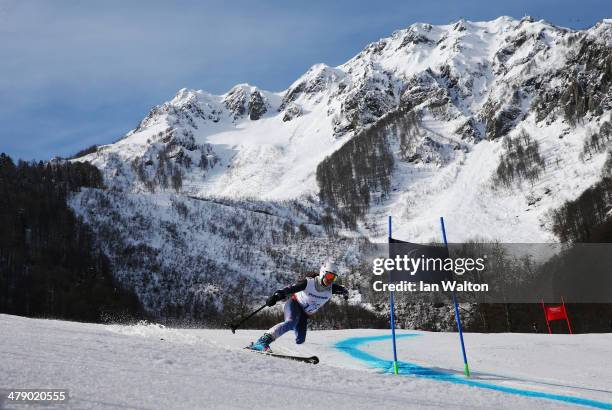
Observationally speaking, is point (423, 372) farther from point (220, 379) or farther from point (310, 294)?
point (220, 379)

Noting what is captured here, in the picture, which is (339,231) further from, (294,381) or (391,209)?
(294,381)

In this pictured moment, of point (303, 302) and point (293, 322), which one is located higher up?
point (303, 302)

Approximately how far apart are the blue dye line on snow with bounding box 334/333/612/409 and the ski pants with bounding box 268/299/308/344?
1886mm

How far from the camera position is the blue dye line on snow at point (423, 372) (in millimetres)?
8039

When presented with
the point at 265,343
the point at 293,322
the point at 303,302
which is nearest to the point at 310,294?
the point at 303,302

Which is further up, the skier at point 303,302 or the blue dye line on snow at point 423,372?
the skier at point 303,302

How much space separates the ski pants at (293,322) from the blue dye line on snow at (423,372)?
6.19 ft

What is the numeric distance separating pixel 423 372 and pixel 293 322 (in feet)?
9.52

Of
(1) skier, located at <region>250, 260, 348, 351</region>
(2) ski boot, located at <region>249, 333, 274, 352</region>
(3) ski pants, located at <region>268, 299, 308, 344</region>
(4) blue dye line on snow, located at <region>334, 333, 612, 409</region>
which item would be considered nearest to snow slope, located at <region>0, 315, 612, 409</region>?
(4) blue dye line on snow, located at <region>334, 333, 612, 409</region>

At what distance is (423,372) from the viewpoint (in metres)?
10.3

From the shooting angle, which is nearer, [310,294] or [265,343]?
[265,343]

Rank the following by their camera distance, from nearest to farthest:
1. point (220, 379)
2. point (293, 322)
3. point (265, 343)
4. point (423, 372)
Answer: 1. point (220, 379)
2. point (423, 372)
3. point (265, 343)
4. point (293, 322)

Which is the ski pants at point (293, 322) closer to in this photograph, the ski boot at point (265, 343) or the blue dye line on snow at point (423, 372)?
the ski boot at point (265, 343)

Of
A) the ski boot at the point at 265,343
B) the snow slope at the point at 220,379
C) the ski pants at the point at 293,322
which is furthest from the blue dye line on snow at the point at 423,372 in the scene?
the ski boot at the point at 265,343
